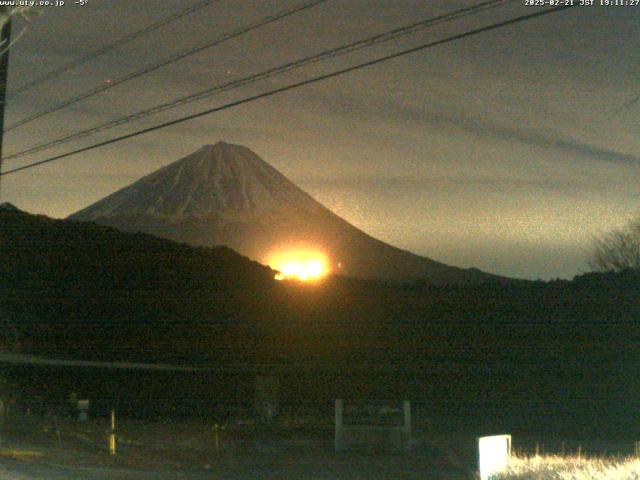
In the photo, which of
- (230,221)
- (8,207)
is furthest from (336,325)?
(230,221)

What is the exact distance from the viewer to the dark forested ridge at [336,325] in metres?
21.6

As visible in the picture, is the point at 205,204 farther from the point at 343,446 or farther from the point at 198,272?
the point at 343,446

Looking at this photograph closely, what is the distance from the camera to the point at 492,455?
9141mm

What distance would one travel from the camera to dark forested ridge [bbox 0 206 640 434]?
70.7ft

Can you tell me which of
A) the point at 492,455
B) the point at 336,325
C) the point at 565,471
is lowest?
the point at 565,471

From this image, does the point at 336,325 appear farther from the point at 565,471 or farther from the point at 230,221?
the point at 230,221

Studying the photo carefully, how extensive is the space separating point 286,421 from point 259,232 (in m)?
55.4

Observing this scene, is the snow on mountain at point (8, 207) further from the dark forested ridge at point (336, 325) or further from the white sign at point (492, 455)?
the white sign at point (492, 455)

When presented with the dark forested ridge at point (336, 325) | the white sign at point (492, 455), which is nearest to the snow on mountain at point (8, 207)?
the dark forested ridge at point (336, 325)

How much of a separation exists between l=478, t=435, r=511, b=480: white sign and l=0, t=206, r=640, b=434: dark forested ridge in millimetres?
11207

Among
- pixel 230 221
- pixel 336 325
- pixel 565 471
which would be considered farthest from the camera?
pixel 230 221

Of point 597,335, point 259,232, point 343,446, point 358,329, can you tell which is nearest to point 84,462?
point 343,446

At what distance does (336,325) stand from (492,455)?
15099 millimetres

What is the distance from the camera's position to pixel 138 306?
82.6 feet
